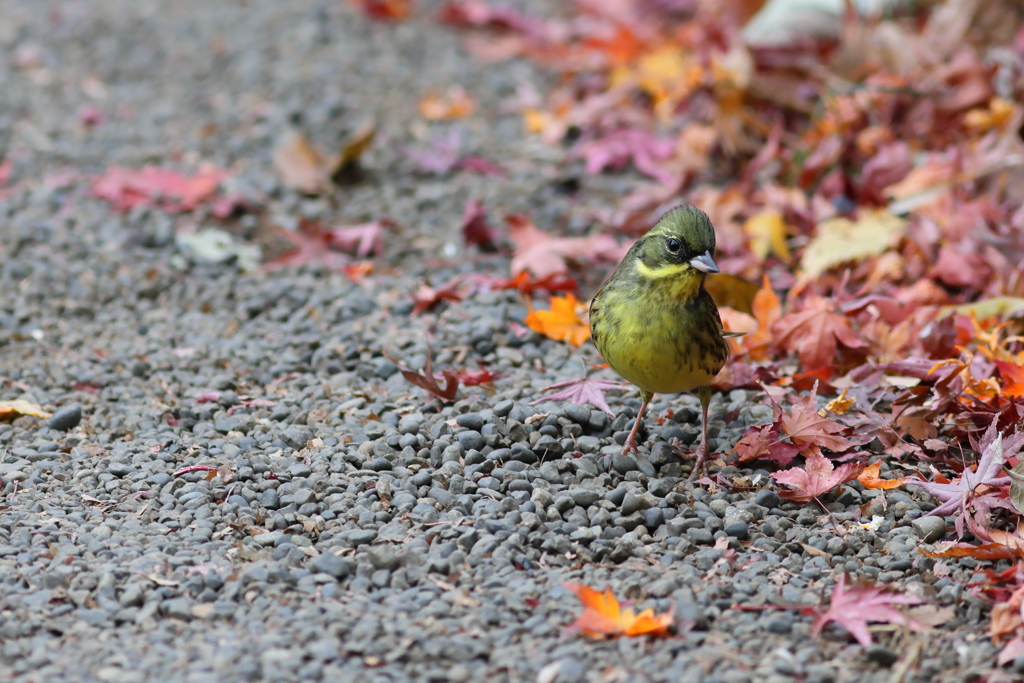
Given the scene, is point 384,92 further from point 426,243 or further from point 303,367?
point 303,367

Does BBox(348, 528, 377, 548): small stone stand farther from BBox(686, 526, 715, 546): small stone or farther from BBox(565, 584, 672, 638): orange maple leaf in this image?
BBox(686, 526, 715, 546): small stone

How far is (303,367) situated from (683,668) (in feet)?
8.17

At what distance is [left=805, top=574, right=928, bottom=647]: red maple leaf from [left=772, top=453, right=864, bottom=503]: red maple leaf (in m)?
0.55

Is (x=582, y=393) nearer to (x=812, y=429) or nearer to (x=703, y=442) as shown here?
(x=703, y=442)

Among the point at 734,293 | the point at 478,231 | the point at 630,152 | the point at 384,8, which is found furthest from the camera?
the point at 384,8

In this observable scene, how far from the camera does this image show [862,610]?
10.3ft

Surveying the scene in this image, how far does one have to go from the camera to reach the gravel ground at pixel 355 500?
10.00ft

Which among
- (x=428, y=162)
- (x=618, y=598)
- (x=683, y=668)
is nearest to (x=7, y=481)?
(x=618, y=598)

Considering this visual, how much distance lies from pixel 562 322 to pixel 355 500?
154cm

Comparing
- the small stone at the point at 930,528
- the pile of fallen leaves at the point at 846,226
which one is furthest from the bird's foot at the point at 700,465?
the small stone at the point at 930,528

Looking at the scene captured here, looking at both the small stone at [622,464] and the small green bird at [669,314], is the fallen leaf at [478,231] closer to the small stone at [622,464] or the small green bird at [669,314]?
the small green bird at [669,314]

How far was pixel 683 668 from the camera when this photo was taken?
2.98 metres

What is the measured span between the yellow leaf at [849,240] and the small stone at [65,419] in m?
3.46

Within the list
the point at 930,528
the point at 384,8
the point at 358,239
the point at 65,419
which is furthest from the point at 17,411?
the point at 384,8
